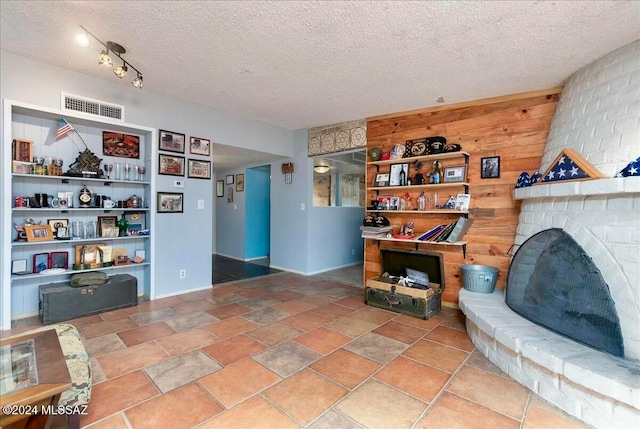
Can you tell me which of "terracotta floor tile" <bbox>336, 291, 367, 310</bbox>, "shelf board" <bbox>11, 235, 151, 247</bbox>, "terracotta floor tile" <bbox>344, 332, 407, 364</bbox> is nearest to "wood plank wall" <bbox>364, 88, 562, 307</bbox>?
"terracotta floor tile" <bbox>336, 291, 367, 310</bbox>

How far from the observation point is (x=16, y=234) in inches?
113

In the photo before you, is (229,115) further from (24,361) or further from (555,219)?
(555,219)

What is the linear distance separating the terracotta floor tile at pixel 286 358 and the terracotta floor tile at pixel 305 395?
10 centimetres

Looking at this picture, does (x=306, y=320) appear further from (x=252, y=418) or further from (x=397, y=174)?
(x=397, y=174)

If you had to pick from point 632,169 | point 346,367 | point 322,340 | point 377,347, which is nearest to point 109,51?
point 322,340

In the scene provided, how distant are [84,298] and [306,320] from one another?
7.49ft

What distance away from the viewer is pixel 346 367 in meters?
2.16

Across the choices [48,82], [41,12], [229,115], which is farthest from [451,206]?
[48,82]

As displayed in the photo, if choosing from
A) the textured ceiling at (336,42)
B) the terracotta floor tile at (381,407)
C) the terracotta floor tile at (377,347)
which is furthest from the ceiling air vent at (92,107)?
the terracotta floor tile at (381,407)

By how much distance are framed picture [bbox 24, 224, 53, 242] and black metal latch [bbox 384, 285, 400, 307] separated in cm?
356

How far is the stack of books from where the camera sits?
3.32 metres

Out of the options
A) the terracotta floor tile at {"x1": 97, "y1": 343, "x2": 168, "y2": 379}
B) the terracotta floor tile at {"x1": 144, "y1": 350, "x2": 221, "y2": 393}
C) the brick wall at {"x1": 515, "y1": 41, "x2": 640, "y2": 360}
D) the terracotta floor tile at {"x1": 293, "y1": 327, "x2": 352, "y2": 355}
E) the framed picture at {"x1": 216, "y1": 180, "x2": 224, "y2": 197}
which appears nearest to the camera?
the brick wall at {"x1": 515, "y1": 41, "x2": 640, "y2": 360}

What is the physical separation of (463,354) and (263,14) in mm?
2929

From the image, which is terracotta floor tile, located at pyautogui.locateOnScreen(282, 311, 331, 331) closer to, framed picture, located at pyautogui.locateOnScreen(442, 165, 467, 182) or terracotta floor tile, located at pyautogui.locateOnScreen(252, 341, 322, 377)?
terracotta floor tile, located at pyautogui.locateOnScreen(252, 341, 322, 377)
